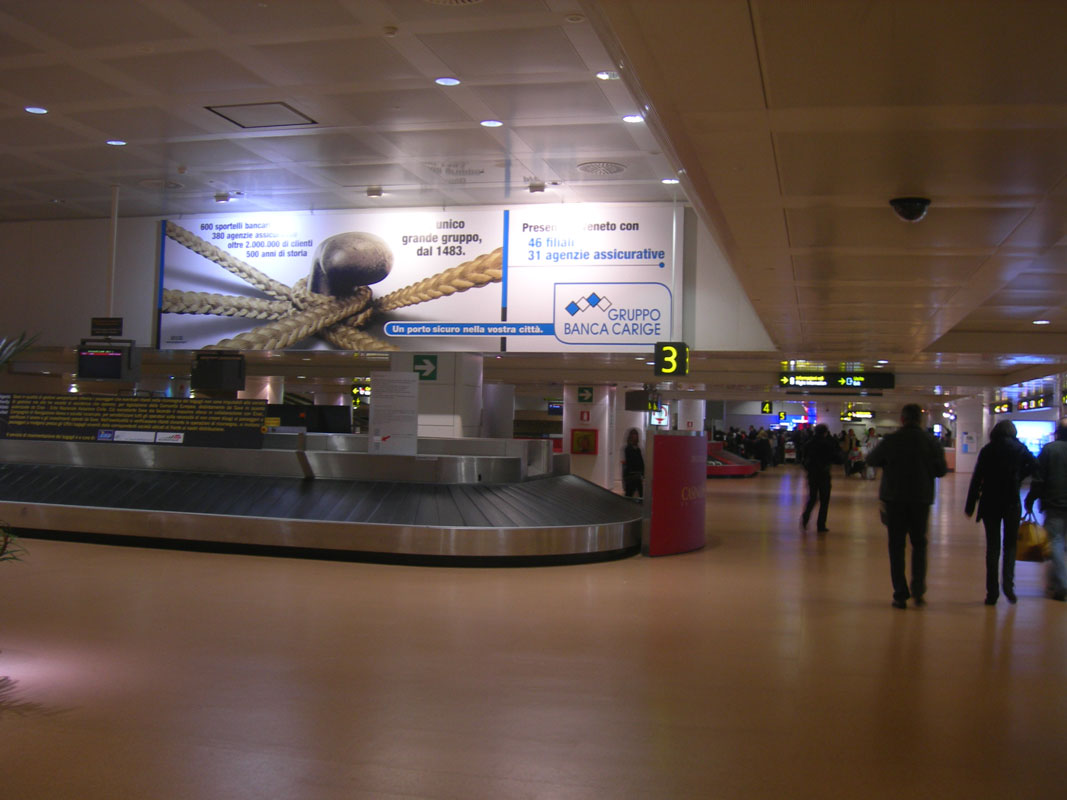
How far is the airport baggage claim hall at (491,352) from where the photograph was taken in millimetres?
3939

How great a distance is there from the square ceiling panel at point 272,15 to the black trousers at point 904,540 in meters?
6.34

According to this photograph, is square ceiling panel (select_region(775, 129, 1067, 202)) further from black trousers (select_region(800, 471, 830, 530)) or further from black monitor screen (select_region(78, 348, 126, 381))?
black monitor screen (select_region(78, 348, 126, 381))

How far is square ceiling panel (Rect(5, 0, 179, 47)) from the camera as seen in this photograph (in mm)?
7846

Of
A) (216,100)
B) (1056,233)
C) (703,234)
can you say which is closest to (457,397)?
(703,234)

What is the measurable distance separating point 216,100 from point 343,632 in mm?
6747

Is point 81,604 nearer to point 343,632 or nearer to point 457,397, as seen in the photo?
point 343,632

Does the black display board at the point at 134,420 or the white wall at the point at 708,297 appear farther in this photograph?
the white wall at the point at 708,297

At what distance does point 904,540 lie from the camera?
298 inches

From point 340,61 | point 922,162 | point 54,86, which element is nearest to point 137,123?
point 54,86

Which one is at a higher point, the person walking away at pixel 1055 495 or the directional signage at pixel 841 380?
the directional signage at pixel 841 380

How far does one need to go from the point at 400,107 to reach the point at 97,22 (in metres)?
3.13

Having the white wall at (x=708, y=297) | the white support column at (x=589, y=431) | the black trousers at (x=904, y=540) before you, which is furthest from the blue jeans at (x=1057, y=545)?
the white support column at (x=589, y=431)

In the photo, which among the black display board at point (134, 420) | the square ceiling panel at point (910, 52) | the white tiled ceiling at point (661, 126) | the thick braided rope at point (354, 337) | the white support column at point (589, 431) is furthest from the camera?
the white support column at point (589, 431)

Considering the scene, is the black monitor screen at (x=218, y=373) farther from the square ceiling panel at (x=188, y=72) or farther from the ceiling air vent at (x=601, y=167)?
the ceiling air vent at (x=601, y=167)
